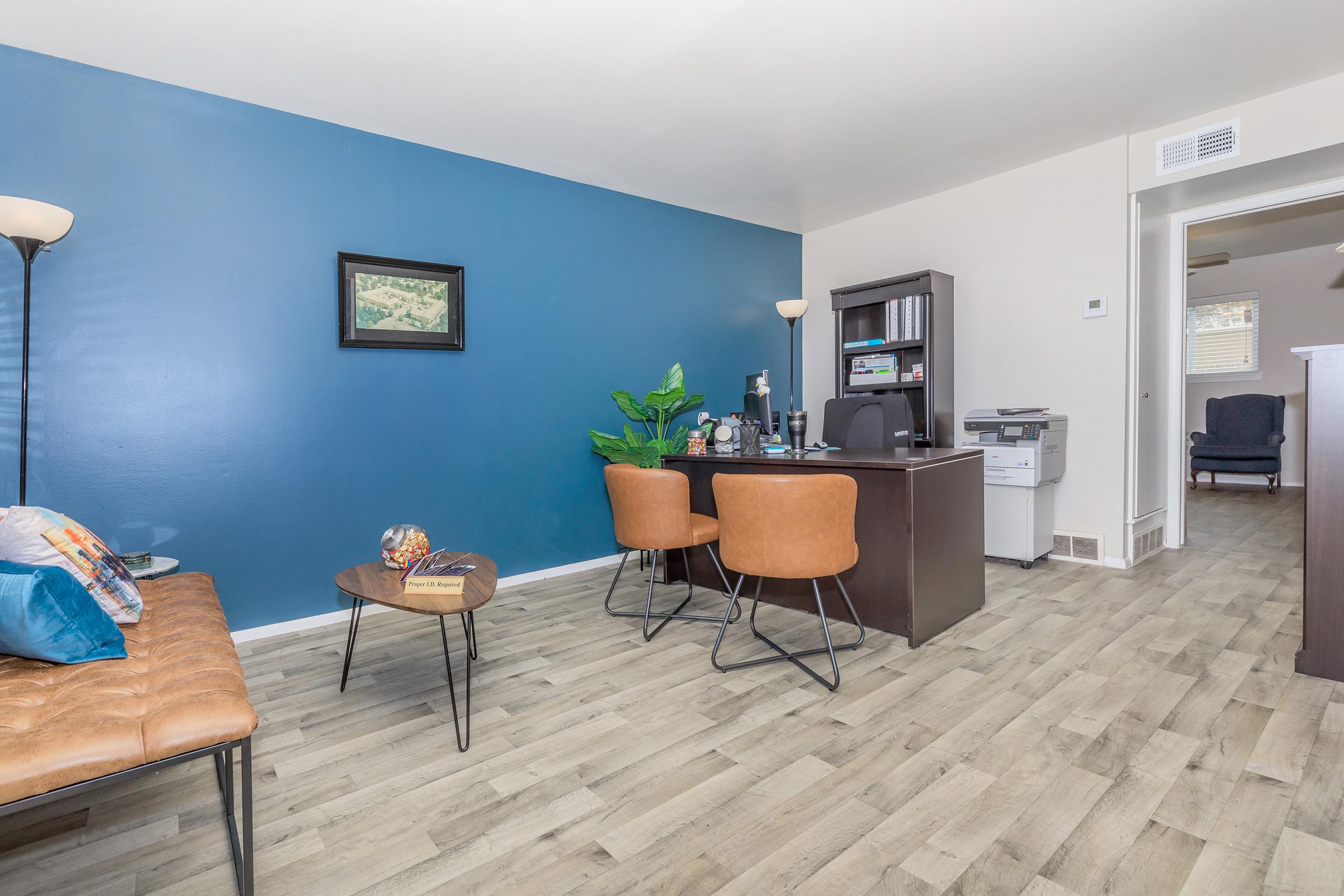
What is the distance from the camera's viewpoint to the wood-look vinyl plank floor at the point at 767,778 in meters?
1.49

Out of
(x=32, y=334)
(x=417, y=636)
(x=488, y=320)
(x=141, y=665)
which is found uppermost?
(x=488, y=320)

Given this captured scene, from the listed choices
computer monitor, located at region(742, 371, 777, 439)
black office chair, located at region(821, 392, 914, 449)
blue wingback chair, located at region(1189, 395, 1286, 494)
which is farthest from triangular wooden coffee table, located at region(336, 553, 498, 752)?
blue wingback chair, located at region(1189, 395, 1286, 494)

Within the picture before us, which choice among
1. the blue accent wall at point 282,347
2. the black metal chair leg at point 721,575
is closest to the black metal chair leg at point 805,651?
the black metal chair leg at point 721,575

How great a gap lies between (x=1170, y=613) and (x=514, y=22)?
4106mm

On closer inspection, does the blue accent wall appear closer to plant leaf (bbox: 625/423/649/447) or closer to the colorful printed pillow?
plant leaf (bbox: 625/423/649/447)

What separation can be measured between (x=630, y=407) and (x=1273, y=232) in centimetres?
675

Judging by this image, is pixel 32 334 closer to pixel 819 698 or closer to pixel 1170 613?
pixel 819 698

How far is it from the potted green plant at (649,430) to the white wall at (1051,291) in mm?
2180

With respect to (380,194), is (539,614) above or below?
below

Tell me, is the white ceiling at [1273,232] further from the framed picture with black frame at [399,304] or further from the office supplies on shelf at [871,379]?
the framed picture with black frame at [399,304]

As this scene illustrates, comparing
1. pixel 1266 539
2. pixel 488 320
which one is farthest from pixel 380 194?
pixel 1266 539

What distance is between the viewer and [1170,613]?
321 centimetres

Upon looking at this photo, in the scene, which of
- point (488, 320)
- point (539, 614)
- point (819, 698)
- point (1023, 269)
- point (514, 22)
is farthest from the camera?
Answer: point (1023, 269)

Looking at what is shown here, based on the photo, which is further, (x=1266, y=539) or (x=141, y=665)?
(x=1266, y=539)
